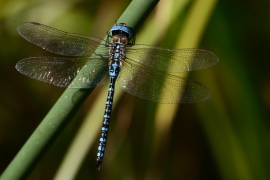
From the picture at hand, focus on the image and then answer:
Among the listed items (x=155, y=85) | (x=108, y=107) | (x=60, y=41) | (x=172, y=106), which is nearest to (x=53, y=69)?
(x=60, y=41)

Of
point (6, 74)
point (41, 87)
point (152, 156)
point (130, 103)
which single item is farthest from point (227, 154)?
point (6, 74)

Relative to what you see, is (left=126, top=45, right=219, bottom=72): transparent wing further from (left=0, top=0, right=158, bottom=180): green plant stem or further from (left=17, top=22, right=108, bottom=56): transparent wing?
(left=0, top=0, right=158, bottom=180): green plant stem

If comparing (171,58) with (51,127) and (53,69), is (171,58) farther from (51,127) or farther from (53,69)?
(51,127)

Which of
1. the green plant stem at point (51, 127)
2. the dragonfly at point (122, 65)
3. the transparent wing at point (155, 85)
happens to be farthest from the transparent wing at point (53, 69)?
the green plant stem at point (51, 127)

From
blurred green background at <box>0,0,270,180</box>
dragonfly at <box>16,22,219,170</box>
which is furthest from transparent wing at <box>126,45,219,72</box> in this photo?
blurred green background at <box>0,0,270,180</box>

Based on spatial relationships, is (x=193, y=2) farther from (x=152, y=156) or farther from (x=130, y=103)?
(x=152, y=156)
